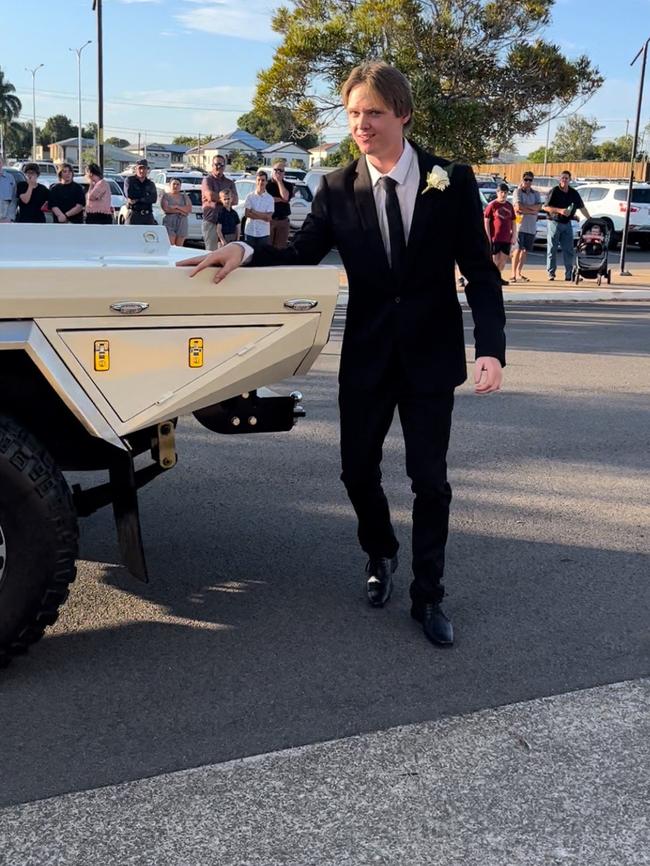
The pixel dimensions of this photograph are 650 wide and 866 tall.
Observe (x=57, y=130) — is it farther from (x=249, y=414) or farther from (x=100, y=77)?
(x=249, y=414)

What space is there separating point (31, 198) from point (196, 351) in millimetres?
12145

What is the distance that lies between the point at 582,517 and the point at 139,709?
282 cm

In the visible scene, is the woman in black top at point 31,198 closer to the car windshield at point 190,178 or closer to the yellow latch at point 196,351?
the yellow latch at point 196,351

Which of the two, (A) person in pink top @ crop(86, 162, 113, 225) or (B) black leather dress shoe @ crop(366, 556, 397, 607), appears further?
(A) person in pink top @ crop(86, 162, 113, 225)

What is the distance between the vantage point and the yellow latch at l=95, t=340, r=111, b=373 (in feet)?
10.8

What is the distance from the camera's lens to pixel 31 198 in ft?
48.0

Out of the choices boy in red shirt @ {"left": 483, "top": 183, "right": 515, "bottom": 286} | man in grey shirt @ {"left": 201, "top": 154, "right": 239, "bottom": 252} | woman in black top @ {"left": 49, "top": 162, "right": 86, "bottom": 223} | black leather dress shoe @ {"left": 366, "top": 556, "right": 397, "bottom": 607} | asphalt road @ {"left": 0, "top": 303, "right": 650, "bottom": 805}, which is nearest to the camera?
asphalt road @ {"left": 0, "top": 303, "right": 650, "bottom": 805}

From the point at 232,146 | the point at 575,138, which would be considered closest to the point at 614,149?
the point at 575,138

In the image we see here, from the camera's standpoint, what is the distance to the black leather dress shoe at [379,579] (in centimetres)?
412

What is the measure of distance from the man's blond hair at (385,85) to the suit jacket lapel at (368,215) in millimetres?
268

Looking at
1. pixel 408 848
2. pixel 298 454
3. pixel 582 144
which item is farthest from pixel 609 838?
pixel 582 144

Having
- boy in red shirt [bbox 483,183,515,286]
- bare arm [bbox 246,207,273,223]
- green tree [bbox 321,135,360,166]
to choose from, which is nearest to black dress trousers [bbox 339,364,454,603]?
green tree [bbox 321,135,360,166]

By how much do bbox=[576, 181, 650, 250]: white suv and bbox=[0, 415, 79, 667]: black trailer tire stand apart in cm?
2669

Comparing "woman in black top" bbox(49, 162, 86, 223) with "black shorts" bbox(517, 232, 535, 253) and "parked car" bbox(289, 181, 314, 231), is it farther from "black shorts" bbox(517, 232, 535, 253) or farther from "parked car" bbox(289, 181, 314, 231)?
"parked car" bbox(289, 181, 314, 231)
